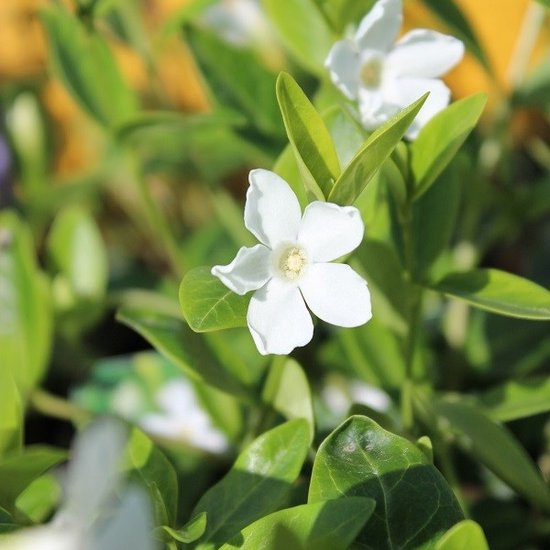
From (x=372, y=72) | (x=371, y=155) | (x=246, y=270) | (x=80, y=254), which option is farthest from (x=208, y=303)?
(x=80, y=254)

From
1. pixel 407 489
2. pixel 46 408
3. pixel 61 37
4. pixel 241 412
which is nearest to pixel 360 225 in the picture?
pixel 407 489

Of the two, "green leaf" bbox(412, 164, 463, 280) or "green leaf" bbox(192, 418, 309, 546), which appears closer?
"green leaf" bbox(192, 418, 309, 546)

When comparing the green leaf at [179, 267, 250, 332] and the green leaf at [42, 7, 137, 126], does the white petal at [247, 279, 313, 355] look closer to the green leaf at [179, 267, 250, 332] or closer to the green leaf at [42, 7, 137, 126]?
the green leaf at [179, 267, 250, 332]

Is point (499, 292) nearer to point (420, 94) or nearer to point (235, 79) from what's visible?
point (420, 94)

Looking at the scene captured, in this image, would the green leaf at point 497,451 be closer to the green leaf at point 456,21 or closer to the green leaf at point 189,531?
the green leaf at point 189,531

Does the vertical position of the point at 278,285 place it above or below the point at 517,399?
above

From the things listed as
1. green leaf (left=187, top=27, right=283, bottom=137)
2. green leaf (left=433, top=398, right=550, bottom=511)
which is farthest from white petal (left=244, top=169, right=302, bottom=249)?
green leaf (left=187, top=27, right=283, bottom=137)

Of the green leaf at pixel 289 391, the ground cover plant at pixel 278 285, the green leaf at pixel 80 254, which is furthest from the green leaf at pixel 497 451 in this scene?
the green leaf at pixel 80 254
